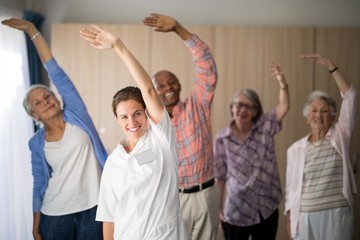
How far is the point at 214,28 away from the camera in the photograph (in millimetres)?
3443

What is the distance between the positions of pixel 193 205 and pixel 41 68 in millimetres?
2124

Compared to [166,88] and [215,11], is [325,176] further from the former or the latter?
[215,11]

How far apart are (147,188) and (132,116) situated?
0.28 metres

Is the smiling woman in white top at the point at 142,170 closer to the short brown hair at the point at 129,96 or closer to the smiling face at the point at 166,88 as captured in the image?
the short brown hair at the point at 129,96

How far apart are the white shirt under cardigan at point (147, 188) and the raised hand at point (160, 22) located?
1.64 feet

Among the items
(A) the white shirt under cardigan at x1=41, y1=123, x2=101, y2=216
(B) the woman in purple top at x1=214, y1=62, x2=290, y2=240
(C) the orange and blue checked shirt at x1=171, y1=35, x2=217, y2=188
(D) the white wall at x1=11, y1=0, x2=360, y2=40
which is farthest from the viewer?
(D) the white wall at x1=11, y1=0, x2=360, y2=40

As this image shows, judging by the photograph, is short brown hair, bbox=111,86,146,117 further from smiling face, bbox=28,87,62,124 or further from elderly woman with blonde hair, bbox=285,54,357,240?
elderly woman with blonde hair, bbox=285,54,357,240

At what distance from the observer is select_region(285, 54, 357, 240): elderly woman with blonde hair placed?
2346 mm

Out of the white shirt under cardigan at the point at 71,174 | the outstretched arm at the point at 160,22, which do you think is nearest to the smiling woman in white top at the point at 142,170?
the outstretched arm at the point at 160,22

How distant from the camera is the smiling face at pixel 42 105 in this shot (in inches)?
82.5

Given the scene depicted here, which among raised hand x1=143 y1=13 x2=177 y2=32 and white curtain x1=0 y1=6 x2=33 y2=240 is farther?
white curtain x1=0 y1=6 x2=33 y2=240

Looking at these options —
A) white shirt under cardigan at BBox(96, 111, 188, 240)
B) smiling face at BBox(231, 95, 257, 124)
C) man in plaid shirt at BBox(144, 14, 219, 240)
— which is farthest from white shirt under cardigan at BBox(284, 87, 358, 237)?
white shirt under cardigan at BBox(96, 111, 188, 240)

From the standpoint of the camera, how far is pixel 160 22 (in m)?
1.87

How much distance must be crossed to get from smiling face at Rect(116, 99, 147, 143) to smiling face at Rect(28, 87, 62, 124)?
2.19 feet
